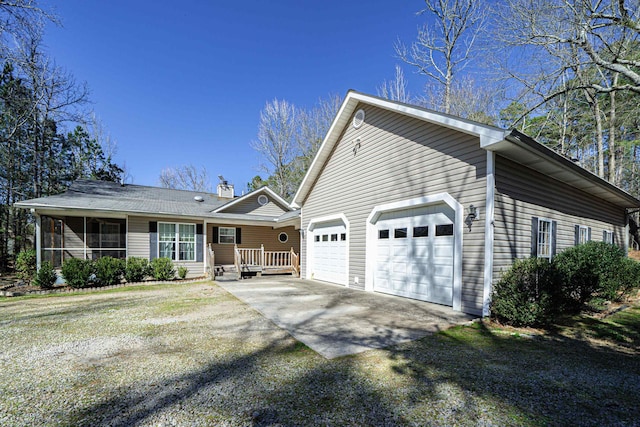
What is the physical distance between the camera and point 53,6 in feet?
26.2

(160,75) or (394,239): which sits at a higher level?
(160,75)

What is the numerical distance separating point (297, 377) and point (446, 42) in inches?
668

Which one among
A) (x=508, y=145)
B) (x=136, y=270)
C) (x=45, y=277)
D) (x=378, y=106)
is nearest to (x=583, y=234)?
(x=508, y=145)

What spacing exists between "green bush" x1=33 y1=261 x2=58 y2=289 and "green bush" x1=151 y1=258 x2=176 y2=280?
2828 millimetres

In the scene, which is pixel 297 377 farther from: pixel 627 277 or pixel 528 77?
pixel 528 77

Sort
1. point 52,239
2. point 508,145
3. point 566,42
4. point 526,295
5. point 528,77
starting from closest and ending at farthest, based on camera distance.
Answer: point 526,295 < point 508,145 < point 566,42 < point 528,77 < point 52,239

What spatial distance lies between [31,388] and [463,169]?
722 cm

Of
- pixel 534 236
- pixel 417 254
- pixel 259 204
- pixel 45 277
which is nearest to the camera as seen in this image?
pixel 534 236

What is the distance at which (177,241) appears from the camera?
1271cm

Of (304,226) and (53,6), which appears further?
(304,226)

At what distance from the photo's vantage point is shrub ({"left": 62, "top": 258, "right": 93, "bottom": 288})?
351 inches

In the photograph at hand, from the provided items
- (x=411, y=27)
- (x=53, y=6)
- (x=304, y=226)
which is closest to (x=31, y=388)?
(x=304, y=226)

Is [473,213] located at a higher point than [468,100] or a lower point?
lower

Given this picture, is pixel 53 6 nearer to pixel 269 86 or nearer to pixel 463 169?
pixel 463 169
